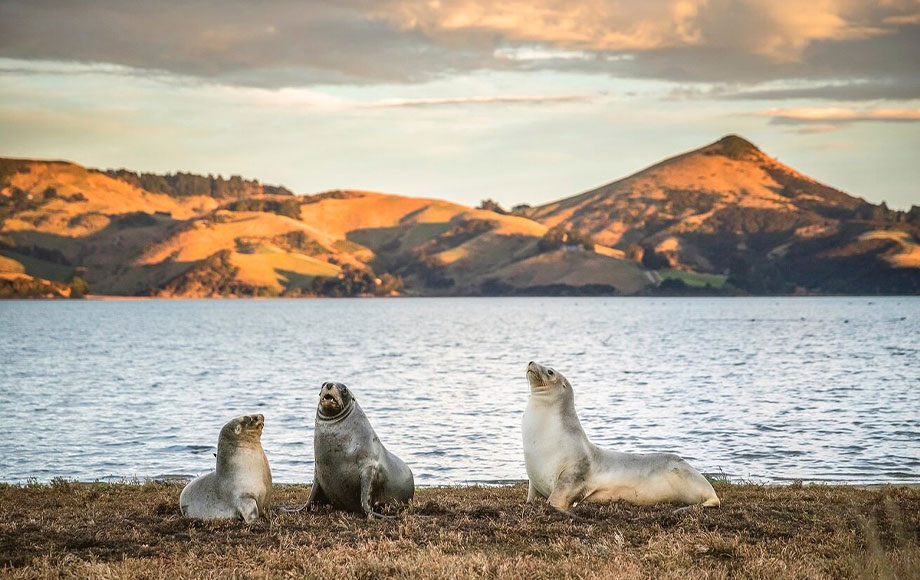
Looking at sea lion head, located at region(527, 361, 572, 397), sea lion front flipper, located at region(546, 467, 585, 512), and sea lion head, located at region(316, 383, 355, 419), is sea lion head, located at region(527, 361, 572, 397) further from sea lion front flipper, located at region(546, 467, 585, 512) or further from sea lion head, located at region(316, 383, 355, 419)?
sea lion head, located at region(316, 383, 355, 419)

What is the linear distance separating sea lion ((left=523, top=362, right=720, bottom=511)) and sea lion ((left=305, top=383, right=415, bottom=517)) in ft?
8.06

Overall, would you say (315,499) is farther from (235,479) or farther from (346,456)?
(235,479)

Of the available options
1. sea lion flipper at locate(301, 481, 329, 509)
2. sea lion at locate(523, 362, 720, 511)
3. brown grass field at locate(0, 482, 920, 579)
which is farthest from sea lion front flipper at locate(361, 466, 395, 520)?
sea lion at locate(523, 362, 720, 511)

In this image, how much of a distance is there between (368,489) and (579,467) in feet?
10.9

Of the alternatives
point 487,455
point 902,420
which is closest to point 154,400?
point 487,455

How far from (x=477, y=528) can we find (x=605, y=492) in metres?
2.84

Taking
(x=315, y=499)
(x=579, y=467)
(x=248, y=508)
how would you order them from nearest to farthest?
(x=248, y=508) < (x=315, y=499) < (x=579, y=467)

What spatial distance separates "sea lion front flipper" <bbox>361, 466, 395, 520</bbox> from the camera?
1468cm

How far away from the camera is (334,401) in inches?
582

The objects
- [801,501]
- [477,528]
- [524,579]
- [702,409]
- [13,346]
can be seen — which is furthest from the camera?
[13,346]

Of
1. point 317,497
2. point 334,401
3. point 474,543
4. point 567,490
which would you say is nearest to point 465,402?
point 567,490

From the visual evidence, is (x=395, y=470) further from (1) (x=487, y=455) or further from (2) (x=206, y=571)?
(1) (x=487, y=455)

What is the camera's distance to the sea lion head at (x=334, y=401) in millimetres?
14711

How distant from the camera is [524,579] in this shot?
11.0m
